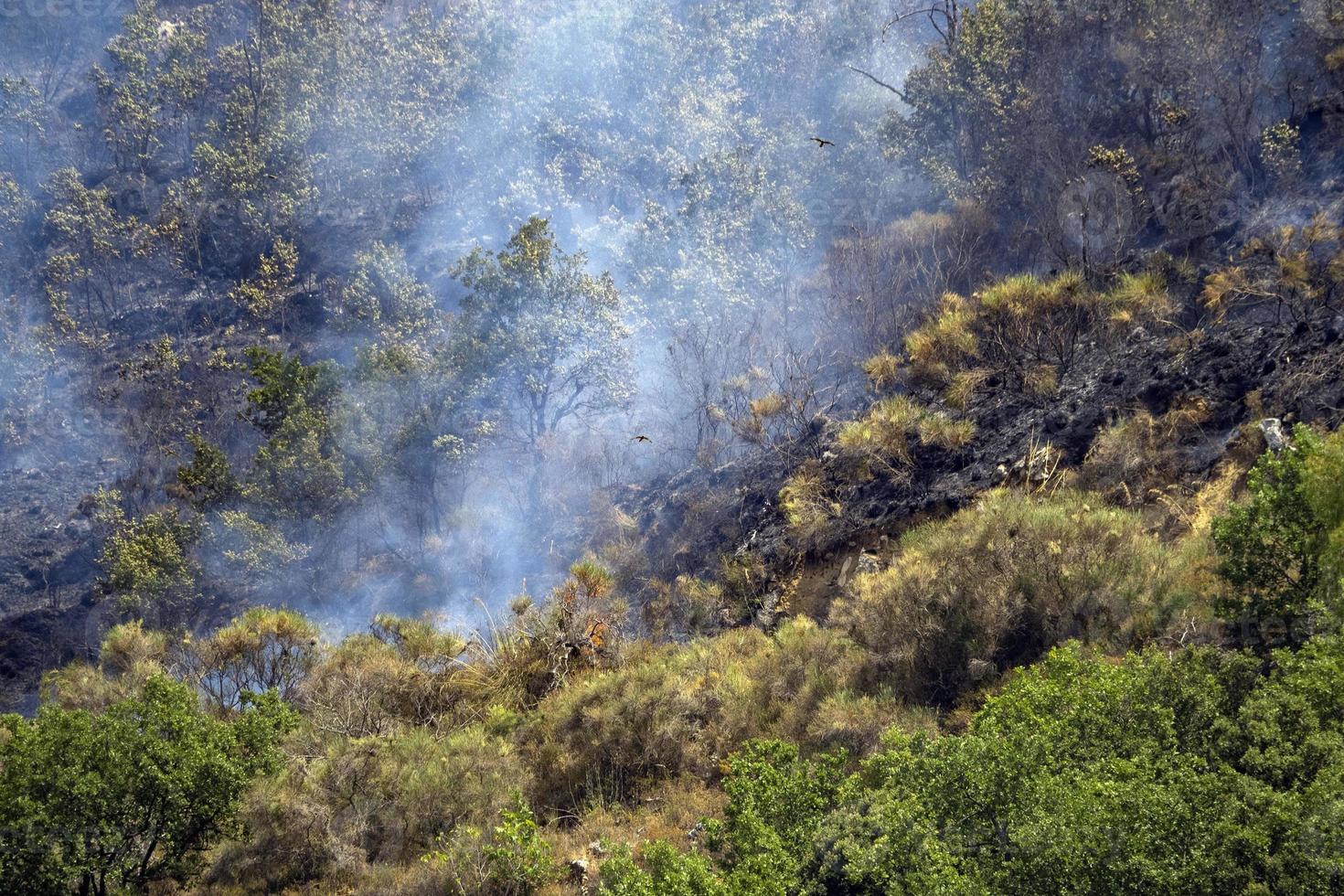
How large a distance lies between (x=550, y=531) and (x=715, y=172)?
14.6m

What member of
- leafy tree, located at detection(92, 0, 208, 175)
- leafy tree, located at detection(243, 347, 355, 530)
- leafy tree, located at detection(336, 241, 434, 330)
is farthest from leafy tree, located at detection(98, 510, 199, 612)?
leafy tree, located at detection(92, 0, 208, 175)

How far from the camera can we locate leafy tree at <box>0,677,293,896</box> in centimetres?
909

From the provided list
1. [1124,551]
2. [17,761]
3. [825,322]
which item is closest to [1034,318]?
[1124,551]

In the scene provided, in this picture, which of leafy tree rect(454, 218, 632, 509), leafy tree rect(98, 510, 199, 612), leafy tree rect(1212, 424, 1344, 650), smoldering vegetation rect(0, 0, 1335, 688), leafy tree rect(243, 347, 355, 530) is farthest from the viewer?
leafy tree rect(454, 218, 632, 509)

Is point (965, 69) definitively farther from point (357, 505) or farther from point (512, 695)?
point (512, 695)

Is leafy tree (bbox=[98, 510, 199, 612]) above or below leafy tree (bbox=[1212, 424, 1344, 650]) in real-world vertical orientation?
above

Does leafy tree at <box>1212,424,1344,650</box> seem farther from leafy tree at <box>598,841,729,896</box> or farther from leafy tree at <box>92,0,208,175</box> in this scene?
leafy tree at <box>92,0,208,175</box>

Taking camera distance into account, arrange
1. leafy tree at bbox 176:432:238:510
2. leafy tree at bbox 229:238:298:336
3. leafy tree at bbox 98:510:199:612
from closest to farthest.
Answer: leafy tree at bbox 98:510:199:612
leafy tree at bbox 176:432:238:510
leafy tree at bbox 229:238:298:336

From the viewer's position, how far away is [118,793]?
9.41 meters

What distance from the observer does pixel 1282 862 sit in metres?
5.98

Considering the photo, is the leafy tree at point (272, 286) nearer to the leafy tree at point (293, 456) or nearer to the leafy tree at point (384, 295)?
the leafy tree at point (384, 295)

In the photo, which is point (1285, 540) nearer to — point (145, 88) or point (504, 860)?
point (504, 860)

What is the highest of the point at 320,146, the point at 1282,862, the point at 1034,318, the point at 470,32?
the point at 470,32

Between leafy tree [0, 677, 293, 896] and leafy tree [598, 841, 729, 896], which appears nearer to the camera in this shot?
leafy tree [598, 841, 729, 896]
